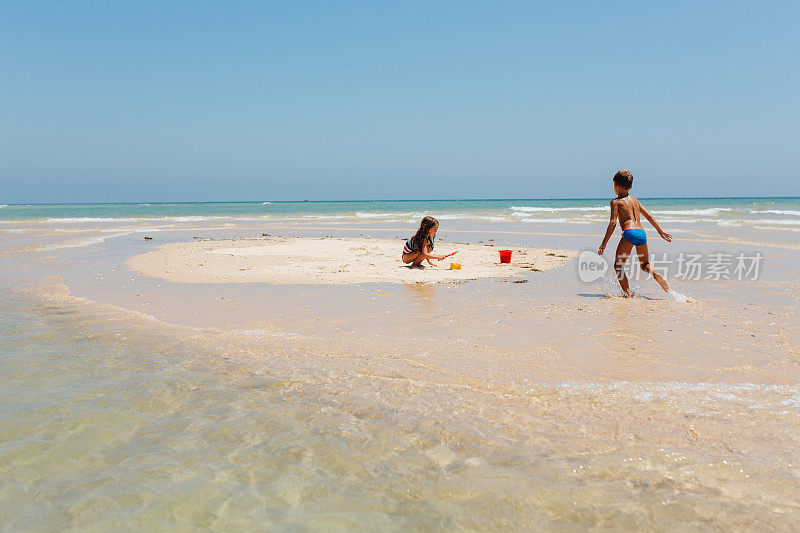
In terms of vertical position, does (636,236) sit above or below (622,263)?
above

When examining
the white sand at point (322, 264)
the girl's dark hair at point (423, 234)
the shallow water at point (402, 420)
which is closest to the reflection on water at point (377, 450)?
the shallow water at point (402, 420)

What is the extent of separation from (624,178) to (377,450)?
6080mm

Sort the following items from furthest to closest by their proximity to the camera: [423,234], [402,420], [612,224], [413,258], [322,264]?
1. [322,264]
2. [413,258]
3. [423,234]
4. [612,224]
5. [402,420]

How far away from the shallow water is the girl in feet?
14.1

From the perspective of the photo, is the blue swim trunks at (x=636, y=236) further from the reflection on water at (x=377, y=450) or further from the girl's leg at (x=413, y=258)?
the girl's leg at (x=413, y=258)

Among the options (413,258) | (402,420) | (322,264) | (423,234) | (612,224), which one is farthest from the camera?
(322,264)

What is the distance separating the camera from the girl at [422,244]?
10.4 meters

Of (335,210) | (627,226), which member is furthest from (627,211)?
(335,210)

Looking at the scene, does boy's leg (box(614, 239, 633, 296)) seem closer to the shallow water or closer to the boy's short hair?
the boy's short hair

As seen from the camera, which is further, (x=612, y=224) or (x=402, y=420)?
(x=612, y=224)

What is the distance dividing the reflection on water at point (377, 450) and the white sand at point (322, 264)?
16.8 feet

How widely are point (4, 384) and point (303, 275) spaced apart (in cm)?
601

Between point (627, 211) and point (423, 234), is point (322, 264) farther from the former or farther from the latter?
point (627, 211)

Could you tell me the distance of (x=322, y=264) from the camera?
440 inches
